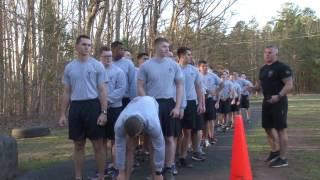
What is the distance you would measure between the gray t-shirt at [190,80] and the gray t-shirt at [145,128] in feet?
10.2

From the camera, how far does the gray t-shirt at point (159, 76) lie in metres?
8.31

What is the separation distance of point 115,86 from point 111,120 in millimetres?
560

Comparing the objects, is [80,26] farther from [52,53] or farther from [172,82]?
[172,82]

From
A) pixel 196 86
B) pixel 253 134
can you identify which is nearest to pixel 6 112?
pixel 253 134

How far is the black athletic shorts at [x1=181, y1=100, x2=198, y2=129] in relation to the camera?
10.1m

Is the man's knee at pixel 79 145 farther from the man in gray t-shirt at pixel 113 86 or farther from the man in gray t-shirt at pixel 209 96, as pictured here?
the man in gray t-shirt at pixel 209 96

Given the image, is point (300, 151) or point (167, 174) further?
point (300, 151)

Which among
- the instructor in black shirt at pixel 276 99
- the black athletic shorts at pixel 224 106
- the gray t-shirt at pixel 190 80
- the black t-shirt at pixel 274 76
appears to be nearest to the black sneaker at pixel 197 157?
the gray t-shirt at pixel 190 80

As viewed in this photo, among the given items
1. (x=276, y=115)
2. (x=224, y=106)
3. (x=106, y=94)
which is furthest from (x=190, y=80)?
(x=224, y=106)

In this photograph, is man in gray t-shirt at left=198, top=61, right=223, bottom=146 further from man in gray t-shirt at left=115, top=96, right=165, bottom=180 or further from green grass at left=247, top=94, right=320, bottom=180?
man in gray t-shirt at left=115, top=96, right=165, bottom=180

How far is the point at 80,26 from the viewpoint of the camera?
25953mm

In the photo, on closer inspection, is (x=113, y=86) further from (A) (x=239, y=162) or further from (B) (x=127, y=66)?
(A) (x=239, y=162)

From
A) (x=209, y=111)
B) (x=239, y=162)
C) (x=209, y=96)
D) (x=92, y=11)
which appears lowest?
(x=239, y=162)

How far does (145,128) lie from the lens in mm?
6598
